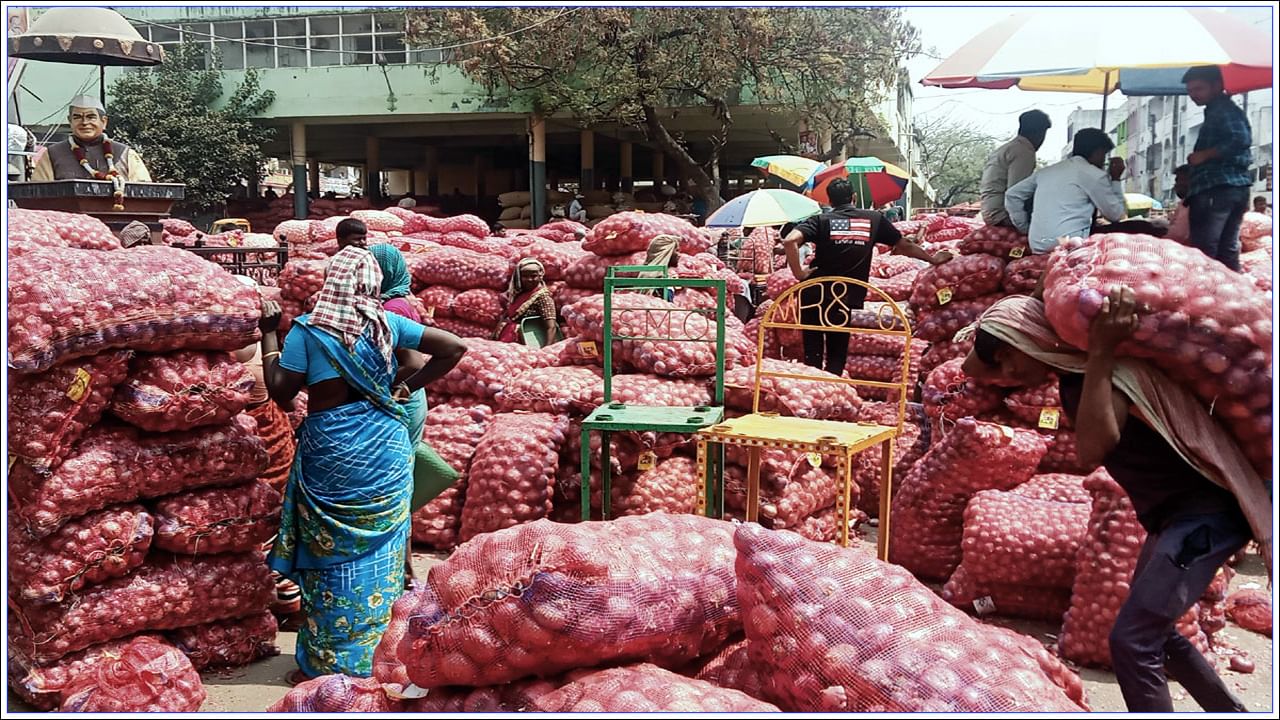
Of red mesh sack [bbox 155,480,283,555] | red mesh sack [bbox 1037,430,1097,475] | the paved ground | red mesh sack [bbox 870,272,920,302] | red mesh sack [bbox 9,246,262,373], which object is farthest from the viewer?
red mesh sack [bbox 870,272,920,302]

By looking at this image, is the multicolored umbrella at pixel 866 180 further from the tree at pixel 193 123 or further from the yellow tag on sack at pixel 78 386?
the tree at pixel 193 123

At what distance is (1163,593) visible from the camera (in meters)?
2.20

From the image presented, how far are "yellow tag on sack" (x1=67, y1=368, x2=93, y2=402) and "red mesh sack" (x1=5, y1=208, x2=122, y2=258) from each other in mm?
557

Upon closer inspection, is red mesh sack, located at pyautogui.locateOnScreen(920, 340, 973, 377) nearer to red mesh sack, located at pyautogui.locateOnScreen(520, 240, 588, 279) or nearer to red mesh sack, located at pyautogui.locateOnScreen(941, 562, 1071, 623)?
red mesh sack, located at pyautogui.locateOnScreen(941, 562, 1071, 623)

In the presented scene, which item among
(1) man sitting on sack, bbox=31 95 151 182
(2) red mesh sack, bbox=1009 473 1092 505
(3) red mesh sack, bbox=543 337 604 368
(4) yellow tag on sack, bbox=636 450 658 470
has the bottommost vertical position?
(2) red mesh sack, bbox=1009 473 1092 505

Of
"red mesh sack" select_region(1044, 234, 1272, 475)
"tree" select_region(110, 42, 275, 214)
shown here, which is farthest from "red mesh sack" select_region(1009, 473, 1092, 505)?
"tree" select_region(110, 42, 275, 214)

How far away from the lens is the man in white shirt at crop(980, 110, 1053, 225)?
5.52 meters

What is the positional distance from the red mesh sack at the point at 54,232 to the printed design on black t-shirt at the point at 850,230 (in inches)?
148

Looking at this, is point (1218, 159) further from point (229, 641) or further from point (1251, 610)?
point (229, 641)

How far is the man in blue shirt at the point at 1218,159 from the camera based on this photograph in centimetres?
360

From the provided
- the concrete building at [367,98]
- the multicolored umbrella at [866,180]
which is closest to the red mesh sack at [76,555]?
the multicolored umbrella at [866,180]

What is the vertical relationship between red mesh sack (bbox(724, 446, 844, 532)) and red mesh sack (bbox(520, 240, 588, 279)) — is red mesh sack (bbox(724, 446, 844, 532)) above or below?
below

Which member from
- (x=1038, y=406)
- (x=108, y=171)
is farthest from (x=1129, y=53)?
(x=108, y=171)

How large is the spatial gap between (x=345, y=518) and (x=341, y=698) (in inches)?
44.4
